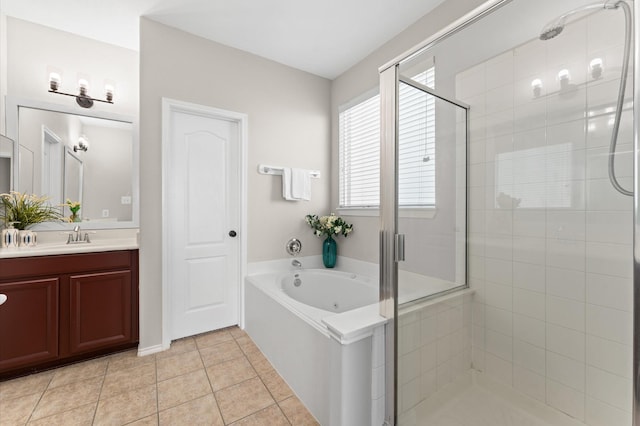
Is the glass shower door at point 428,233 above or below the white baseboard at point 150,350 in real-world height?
above

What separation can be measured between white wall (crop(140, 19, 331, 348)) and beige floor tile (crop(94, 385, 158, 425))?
54 centimetres

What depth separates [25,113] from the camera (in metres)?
2.14

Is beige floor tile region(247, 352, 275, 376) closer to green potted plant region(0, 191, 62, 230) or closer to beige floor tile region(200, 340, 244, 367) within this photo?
beige floor tile region(200, 340, 244, 367)

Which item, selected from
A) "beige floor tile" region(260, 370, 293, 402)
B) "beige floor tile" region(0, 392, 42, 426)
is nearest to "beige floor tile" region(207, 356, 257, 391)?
"beige floor tile" region(260, 370, 293, 402)

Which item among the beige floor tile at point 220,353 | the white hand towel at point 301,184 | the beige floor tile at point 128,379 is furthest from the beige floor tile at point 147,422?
the white hand towel at point 301,184

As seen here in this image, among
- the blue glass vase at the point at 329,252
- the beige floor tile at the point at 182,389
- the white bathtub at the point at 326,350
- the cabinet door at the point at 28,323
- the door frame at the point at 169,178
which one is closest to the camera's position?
the white bathtub at the point at 326,350

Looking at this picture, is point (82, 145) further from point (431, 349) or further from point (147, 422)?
point (431, 349)

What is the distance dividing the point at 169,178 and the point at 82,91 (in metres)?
1.05

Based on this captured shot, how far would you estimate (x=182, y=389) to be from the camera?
170cm

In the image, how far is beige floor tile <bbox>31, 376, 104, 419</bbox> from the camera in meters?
1.50

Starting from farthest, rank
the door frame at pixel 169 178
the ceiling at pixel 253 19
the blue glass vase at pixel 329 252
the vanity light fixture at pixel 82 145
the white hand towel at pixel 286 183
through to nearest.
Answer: the blue glass vase at pixel 329 252, the white hand towel at pixel 286 183, the vanity light fixture at pixel 82 145, the door frame at pixel 169 178, the ceiling at pixel 253 19

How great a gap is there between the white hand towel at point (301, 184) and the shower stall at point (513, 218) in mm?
1477

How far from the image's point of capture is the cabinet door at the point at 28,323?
173cm

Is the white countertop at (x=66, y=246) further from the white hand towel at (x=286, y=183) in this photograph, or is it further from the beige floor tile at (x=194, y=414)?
the white hand towel at (x=286, y=183)
